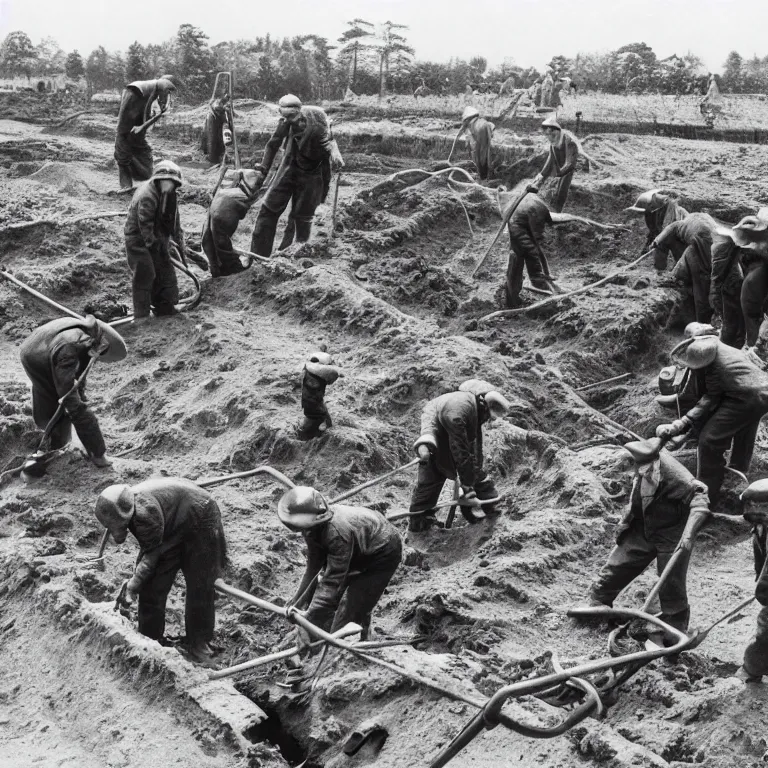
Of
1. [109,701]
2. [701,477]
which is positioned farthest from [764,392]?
[109,701]

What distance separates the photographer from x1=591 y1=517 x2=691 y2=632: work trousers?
5.95m

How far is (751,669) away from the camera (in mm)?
5348

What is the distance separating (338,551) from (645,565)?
1.86 metres

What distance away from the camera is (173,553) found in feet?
19.2

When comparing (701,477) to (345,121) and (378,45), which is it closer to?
(345,121)

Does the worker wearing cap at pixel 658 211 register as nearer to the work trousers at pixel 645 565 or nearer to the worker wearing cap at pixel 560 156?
the worker wearing cap at pixel 560 156

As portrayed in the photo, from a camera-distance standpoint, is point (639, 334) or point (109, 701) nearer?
point (109, 701)

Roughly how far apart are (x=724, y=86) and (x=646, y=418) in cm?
1983

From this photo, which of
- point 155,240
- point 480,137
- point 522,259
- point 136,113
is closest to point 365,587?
point 155,240

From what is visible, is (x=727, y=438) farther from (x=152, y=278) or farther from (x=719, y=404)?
(x=152, y=278)

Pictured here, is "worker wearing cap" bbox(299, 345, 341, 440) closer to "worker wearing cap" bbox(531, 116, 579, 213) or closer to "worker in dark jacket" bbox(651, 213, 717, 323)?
"worker in dark jacket" bbox(651, 213, 717, 323)

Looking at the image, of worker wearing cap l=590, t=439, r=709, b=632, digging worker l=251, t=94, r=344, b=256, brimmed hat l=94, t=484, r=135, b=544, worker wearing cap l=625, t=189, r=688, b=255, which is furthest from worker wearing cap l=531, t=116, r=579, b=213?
brimmed hat l=94, t=484, r=135, b=544

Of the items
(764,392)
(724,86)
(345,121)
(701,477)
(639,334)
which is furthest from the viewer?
(724,86)

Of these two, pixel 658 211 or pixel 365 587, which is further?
pixel 658 211
